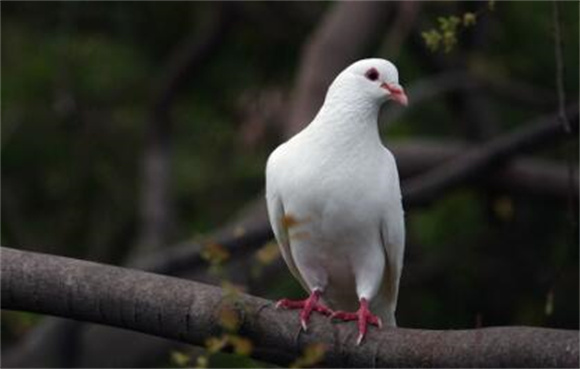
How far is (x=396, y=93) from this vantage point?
18.7 ft

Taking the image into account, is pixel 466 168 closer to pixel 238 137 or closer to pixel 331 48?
pixel 331 48

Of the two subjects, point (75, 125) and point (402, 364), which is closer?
point (402, 364)

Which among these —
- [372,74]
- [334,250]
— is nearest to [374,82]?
[372,74]

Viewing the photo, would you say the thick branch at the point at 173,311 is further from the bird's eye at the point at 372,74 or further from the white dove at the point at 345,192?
the bird's eye at the point at 372,74

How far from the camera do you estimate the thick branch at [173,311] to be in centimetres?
491

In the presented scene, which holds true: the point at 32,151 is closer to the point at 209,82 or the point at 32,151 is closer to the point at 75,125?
the point at 75,125

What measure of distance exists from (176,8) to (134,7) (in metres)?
0.82

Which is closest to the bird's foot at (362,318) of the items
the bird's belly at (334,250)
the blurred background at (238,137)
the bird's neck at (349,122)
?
the bird's belly at (334,250)

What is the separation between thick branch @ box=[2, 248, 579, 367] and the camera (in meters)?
4.91

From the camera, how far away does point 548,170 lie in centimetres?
1082

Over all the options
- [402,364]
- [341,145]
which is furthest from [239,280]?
[402,364]

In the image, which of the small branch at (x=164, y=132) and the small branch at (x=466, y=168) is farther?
the small branch at (x=164, y=132)

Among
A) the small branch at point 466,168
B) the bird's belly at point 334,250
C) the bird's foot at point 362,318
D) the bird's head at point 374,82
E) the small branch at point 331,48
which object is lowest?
the bird's foot at point 362,318

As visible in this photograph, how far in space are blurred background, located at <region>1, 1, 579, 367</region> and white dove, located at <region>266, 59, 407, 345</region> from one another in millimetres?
3779
